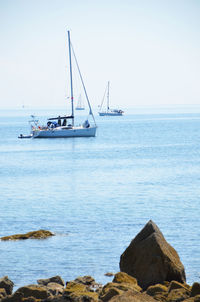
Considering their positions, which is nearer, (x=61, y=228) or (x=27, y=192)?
(x=61, y=228)

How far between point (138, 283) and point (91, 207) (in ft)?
63.2

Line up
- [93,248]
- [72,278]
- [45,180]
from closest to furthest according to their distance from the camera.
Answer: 1. [72,278]
2. [93,248]
3. [45,180]

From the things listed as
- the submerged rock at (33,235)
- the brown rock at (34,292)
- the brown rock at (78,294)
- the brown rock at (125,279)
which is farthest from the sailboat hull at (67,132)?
the brown rock at (34,292)

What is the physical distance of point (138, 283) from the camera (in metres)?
18.5

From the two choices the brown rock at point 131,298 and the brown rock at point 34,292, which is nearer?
the brown rock at point 131,298

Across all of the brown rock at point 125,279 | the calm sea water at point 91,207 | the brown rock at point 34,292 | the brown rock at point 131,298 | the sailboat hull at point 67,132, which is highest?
the brown rock at point 131,298

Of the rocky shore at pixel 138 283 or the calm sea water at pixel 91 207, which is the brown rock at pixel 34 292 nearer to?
the rocky shore at pixel 138 283

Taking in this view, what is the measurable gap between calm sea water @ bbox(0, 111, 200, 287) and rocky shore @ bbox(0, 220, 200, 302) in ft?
6.40

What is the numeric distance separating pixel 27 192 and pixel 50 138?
60834 mm

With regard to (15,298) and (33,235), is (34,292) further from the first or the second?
(33,235)

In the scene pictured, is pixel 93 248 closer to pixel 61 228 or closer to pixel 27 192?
pixel 61 228

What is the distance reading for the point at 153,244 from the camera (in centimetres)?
1827

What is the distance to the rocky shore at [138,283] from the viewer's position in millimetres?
16062

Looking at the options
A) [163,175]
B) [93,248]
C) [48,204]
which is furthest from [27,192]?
[93,248]
